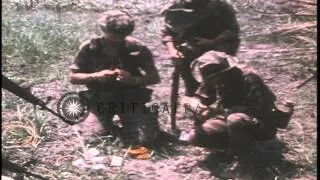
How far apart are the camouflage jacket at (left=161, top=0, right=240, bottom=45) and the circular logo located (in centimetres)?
53

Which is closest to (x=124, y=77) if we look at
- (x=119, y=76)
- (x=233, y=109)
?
(x=119, y=76)

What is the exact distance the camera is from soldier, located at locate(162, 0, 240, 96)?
384 cm

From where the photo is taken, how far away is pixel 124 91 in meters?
3.91

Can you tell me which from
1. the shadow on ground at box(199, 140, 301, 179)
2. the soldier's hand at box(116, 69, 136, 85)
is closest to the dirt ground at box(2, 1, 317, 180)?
the shadow on ground at box(199, 140, 301, 179)

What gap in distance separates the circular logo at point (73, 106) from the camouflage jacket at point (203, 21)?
532 mm

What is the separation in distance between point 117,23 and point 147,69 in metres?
0.26

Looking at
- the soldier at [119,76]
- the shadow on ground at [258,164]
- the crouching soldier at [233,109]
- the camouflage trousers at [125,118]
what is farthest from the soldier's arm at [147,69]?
the shadow on ground at [258,164]

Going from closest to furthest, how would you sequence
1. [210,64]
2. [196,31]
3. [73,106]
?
1. [210,64]
2. [196,31]
3. [73,106]

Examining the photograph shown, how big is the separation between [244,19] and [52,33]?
92 centimetres

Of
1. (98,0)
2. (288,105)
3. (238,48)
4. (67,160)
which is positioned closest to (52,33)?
(98,0)

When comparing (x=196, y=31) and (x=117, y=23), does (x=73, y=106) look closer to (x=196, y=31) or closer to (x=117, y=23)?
(x=117, y=23)

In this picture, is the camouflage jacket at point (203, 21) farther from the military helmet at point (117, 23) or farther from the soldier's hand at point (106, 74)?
the soldier's hand at point (106, 74)

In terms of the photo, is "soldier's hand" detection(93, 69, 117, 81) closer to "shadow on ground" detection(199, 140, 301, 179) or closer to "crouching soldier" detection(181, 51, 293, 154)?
"crouching soldier" detection(181, 51, 293, 154)

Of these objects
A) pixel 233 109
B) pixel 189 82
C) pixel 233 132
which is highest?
pixel 189 82
